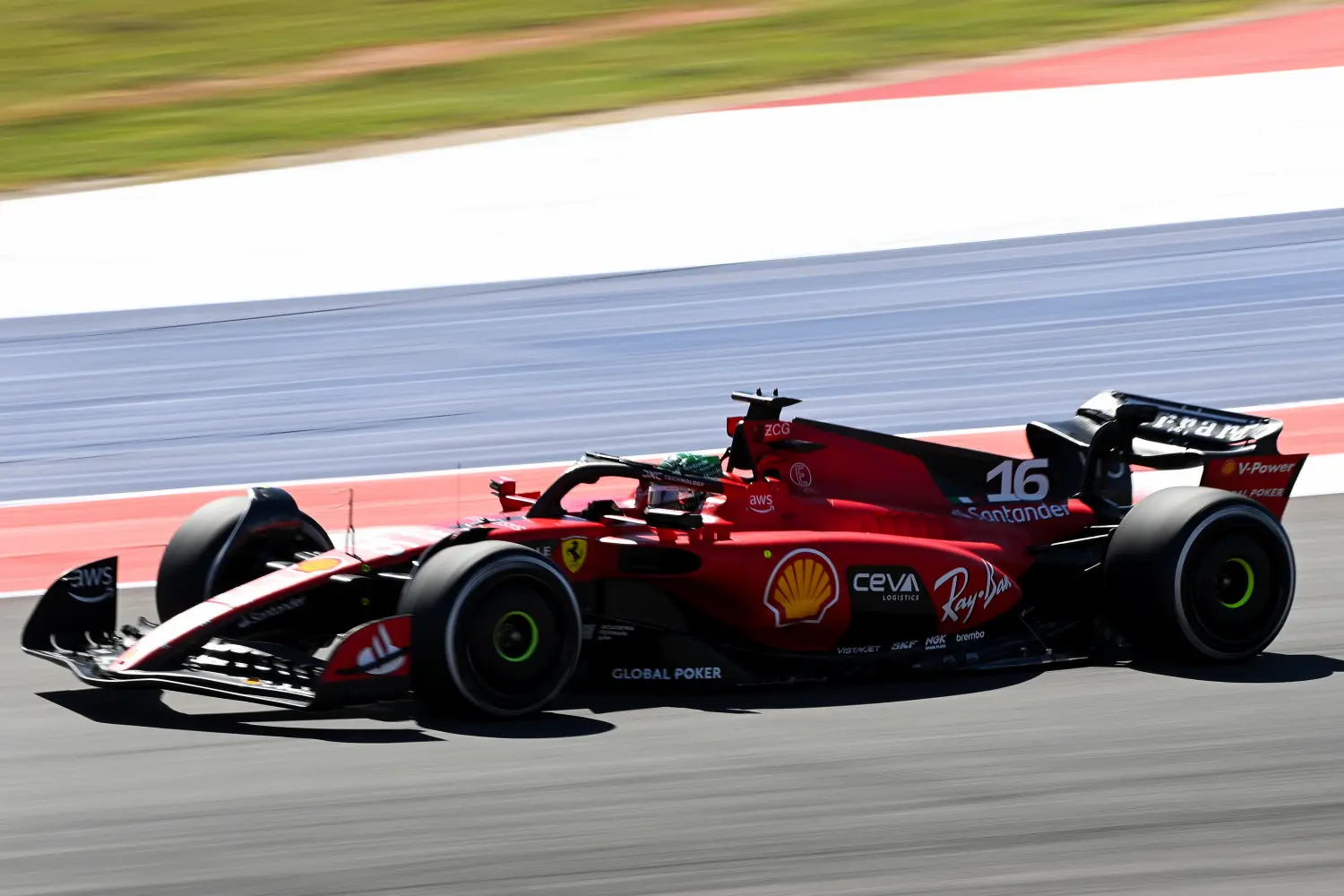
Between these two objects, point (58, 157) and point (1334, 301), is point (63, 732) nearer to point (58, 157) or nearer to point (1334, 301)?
point (1334, 301)

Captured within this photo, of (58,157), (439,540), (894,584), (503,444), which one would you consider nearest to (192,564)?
(439,540)

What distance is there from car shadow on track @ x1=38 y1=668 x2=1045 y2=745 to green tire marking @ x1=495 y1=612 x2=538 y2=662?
0.78ft

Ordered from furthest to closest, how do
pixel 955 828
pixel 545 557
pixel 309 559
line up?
pixel 309 559 < pixel 545 557 < pixel 955 828

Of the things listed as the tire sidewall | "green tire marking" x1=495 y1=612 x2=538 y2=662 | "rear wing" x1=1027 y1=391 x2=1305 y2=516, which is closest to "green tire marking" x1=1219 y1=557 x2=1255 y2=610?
the tire sidewall

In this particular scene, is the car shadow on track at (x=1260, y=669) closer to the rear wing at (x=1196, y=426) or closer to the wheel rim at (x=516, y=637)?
the rear wing at (x=1196, y=426)

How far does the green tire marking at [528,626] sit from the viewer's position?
6.84 meters

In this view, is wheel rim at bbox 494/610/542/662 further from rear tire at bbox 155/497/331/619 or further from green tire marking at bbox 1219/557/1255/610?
green tire marking at bbox 1219/557/1255/610

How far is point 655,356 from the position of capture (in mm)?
15258

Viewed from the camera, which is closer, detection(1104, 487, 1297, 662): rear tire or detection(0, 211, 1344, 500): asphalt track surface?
detection(1104, 487, 1297, 662): rear tire

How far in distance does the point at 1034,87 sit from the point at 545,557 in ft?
52.7

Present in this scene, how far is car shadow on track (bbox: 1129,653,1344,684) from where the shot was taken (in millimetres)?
7734

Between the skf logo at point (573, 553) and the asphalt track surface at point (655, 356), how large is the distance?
5679mm

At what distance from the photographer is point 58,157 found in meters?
21.5

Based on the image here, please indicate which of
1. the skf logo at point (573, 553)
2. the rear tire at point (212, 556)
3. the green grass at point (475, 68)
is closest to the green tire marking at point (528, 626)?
the skf logo at point (573, 553)
